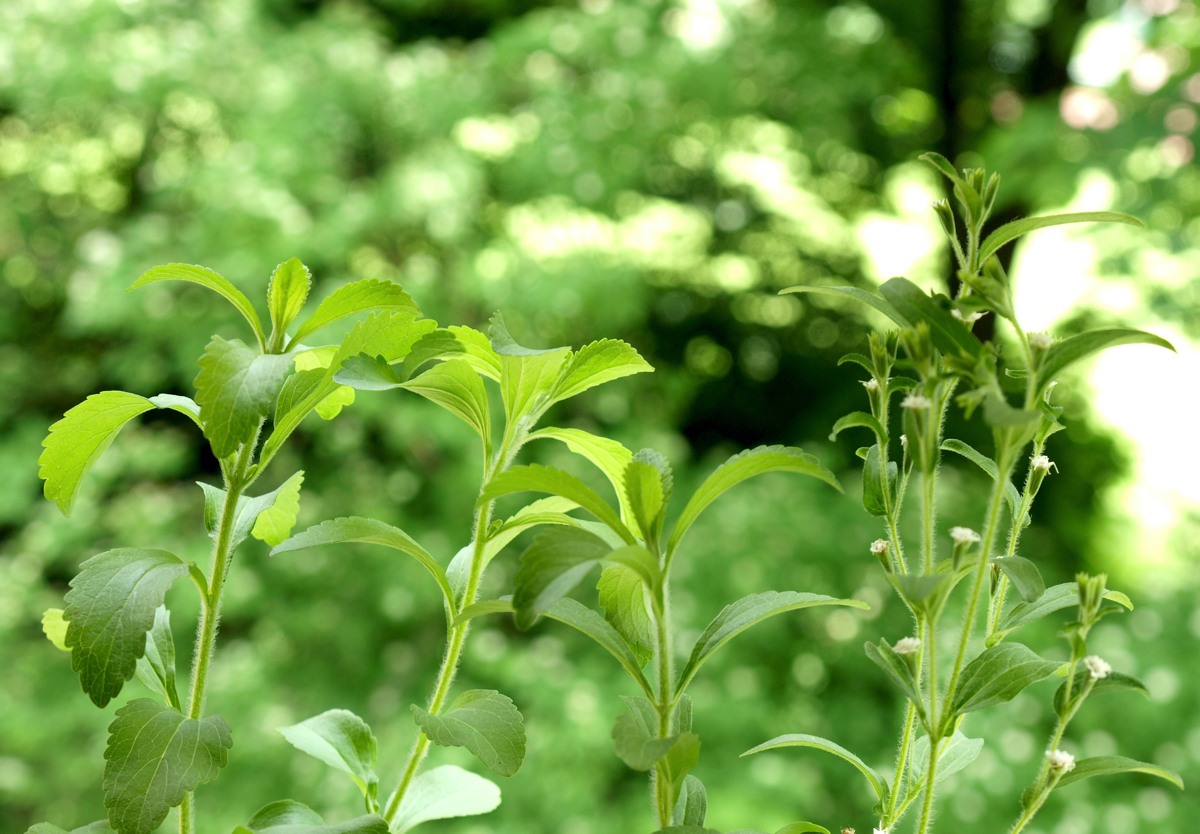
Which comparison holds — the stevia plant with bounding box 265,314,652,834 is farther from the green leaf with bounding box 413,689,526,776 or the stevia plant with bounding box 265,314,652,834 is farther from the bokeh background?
the bokeh background

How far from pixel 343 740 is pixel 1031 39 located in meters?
2.86

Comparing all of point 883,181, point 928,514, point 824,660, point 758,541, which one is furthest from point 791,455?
point 883,181

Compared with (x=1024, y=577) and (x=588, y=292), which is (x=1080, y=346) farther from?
(x=588, y=292)

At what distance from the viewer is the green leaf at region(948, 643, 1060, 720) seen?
22cm

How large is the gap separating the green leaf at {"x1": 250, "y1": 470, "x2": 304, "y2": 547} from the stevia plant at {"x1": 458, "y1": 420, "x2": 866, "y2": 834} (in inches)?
3.7

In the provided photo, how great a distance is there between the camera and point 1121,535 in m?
2.57

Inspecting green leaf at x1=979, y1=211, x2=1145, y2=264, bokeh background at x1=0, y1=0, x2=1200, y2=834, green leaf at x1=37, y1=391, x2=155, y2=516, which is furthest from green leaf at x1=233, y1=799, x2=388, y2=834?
bokeh background at x1=0, y1=0, x2=1200, y2=834

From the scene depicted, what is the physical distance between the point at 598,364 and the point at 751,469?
61mm

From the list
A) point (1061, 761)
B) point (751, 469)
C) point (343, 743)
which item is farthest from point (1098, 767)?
point (343, 743)

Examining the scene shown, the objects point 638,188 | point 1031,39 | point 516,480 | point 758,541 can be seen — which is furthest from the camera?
point 1031,39

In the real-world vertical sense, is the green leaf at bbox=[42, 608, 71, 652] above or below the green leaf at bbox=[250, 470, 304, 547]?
below

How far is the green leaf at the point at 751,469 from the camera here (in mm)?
208

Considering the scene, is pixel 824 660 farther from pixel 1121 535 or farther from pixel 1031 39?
pixel 1031 39

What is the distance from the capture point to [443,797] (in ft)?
0.94
